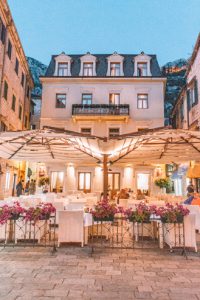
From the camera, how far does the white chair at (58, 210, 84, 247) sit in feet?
20.1

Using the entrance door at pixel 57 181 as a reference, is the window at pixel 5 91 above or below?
above

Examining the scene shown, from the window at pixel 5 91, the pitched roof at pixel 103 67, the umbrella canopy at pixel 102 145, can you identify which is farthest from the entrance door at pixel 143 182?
the window at pixel 5 91

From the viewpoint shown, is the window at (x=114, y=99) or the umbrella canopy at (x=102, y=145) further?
the window at (x=114, y=99)

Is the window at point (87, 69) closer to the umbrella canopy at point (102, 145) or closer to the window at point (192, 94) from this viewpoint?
the window at point (192, 94)

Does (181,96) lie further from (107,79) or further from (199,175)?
(199,175)

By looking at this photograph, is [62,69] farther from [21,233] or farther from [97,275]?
[97,275]

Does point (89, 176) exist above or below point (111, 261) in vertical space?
above

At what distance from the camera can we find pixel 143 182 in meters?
21.5

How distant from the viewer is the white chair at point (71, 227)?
6129 millimetres

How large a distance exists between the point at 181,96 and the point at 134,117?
14.5 feet

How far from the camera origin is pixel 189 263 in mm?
5020

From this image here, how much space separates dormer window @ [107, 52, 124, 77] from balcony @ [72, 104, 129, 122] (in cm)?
347

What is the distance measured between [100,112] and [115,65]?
512 centimetres

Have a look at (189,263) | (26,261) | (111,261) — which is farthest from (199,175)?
(26,261)
